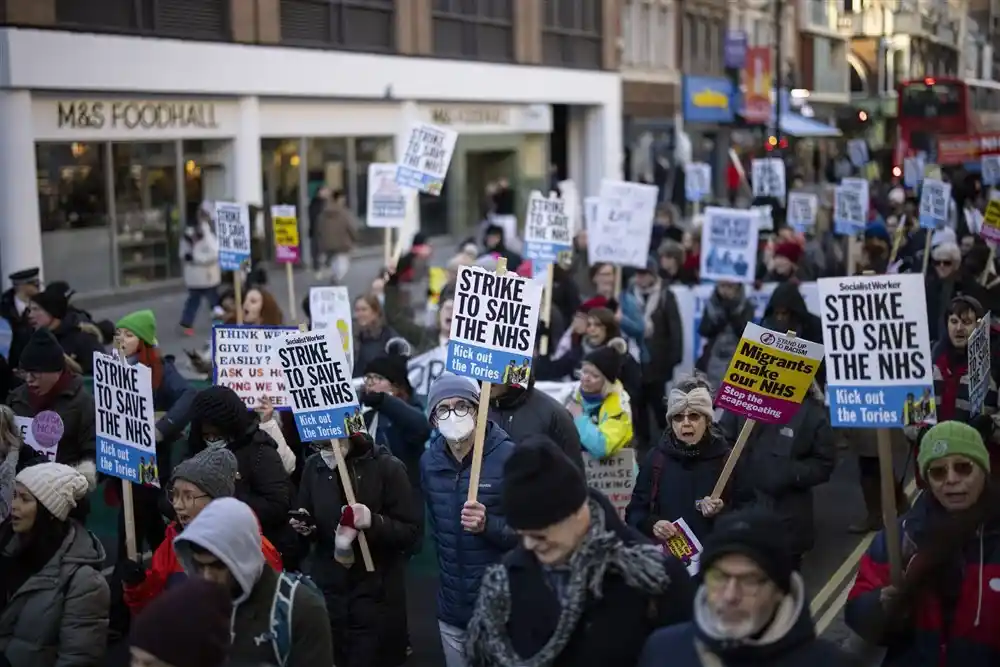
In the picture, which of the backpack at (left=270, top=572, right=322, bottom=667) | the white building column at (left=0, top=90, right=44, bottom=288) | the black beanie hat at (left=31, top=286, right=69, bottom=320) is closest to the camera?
the backpack at (left=270, top=572, right=322, bottom=667)

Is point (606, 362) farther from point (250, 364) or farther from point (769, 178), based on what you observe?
point (769, 178)

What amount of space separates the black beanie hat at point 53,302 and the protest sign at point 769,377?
5.47 metres

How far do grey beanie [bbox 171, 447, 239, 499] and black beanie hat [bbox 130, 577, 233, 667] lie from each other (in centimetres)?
168

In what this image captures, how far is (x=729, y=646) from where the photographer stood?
3539 mm

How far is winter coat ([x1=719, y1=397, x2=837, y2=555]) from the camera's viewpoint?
24.8ft

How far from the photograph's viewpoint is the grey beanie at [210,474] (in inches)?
215

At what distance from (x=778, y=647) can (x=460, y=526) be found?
2.75 m

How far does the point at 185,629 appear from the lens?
3.63 m

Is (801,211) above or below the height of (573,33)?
below

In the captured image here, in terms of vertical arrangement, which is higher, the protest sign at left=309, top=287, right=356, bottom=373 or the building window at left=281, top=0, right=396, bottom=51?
the building window at left=281, top=0, right=396, bottom=51

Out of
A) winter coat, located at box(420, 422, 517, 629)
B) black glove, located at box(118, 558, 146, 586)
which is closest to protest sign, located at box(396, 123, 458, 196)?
winter coat, located at box(420, 422, 517, 629)

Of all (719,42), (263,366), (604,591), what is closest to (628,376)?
(263,366)

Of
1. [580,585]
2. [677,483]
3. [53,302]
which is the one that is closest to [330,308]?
[53,302]

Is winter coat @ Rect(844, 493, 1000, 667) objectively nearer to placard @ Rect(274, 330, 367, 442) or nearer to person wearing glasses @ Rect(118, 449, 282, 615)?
person wearing glasses @ Rect(118, 449, 282, 615)
